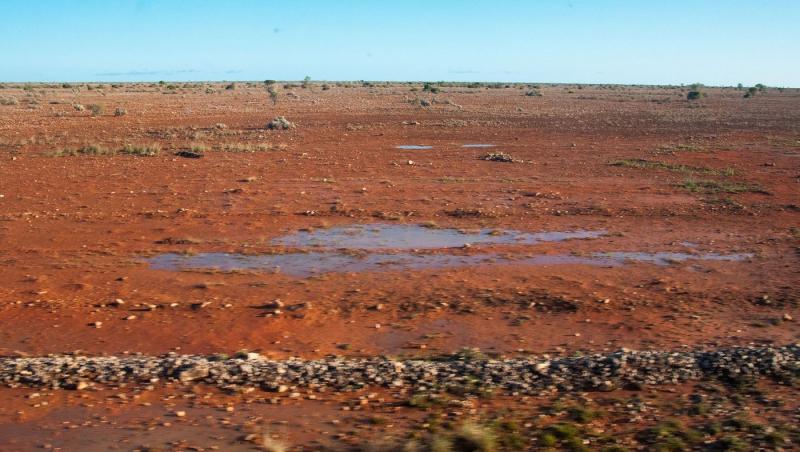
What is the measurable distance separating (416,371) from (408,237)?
668 cm

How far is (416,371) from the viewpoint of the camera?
652cm

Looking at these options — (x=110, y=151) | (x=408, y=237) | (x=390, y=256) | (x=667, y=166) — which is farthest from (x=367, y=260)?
(x=110, y=151)

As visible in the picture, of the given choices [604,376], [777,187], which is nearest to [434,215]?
[604,376]

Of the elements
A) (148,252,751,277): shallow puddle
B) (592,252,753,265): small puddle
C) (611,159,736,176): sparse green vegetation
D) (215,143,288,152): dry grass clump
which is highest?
(215,143,288,152): dry grass clump

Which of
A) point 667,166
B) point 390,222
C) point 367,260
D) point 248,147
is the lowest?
point 367,260

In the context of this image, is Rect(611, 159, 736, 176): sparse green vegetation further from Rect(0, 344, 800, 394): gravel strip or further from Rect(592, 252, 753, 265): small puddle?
Rect(0, 344, 800, 394): gravel strip

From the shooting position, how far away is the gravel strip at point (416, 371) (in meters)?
6.29

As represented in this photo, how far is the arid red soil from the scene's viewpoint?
8109 mm

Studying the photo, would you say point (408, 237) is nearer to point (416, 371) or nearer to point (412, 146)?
point (416, 371)

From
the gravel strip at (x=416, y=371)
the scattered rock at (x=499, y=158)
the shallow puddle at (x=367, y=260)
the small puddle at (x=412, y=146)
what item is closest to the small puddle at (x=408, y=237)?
the shallow puddle at (x=367, y=260)

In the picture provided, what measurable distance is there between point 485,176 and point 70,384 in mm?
15205

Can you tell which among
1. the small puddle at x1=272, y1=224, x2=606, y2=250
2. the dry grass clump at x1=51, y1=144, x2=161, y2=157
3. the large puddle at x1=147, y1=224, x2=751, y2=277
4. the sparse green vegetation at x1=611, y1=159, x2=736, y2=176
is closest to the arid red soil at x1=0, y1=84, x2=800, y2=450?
the sparse green vegetation at x1=611, y1=159, x2=736, y2=176

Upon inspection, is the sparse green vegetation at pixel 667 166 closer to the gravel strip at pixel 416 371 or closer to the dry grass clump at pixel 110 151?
the gravel strip at pixel 416 371

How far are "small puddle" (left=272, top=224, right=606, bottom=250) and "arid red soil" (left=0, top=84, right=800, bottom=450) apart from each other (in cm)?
45
